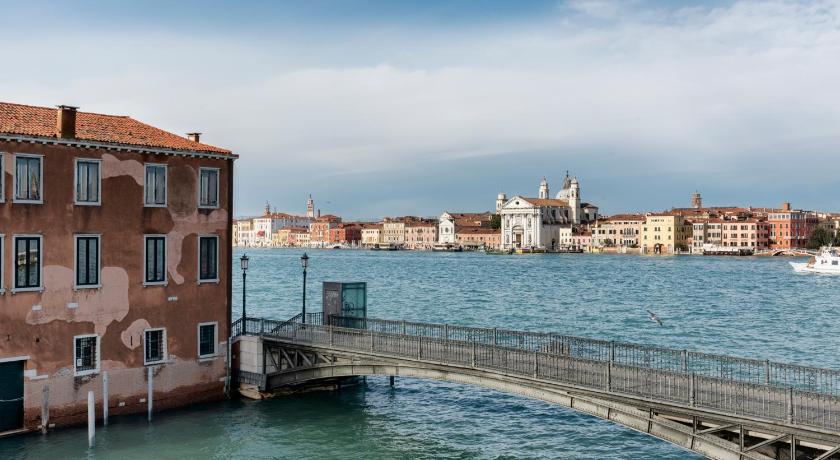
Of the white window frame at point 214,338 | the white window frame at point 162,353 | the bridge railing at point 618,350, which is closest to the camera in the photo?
the bridge railing at point 618,350

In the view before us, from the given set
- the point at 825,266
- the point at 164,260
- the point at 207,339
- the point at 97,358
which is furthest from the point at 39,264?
the point at 825,266

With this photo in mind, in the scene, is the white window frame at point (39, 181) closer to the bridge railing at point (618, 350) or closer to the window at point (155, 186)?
the window at point (155, 186)

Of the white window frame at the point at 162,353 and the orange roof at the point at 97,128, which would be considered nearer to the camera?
the orange roof at the point at 97,128

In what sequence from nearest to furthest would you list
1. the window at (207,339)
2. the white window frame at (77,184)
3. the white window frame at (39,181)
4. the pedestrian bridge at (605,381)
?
the pedestrian bridge at (605,381) → the white window frame at (39,181) → the white window frame at (77,184) → the window at (207,339)

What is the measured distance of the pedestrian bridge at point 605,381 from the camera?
17.4m

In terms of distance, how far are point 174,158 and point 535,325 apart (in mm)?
36764

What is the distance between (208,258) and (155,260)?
1984 mm

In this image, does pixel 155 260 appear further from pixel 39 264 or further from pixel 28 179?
pixel 28 179

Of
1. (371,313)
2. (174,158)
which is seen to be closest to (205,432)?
(174,158)

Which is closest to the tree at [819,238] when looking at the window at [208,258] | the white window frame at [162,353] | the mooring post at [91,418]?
the window at [208,258]

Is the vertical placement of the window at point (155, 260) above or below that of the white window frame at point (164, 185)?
below

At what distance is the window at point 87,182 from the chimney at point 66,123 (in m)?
0.84

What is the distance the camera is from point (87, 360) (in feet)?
80.4

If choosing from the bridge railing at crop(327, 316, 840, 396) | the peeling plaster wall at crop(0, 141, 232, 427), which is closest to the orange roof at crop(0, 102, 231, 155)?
the peeling plaster wall at crop(0, 141, 232, 427)
